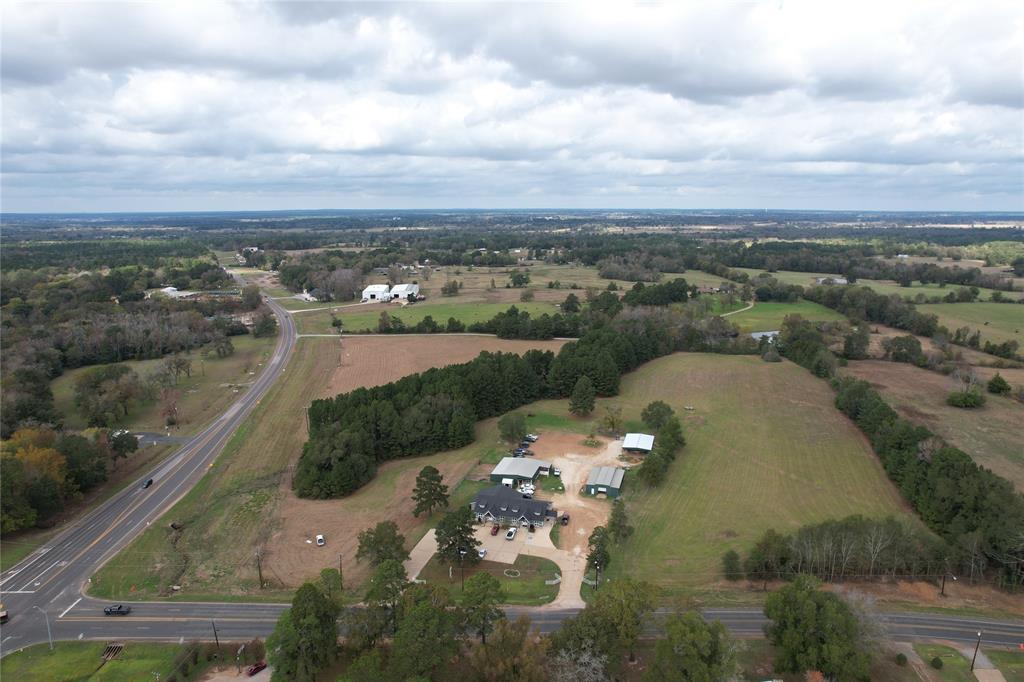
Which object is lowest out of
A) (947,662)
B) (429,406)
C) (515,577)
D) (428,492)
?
(947,662)

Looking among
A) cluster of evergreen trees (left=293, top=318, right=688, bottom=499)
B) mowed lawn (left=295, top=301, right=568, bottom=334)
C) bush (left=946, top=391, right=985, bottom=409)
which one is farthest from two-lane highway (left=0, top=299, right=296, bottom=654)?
bush (left=946, top=391, right=985, bottom=409)

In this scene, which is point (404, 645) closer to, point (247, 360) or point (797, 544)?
point (797, 544)

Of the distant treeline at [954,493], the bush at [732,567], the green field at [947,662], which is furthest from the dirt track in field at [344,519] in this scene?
the distant treeline at [954,493]

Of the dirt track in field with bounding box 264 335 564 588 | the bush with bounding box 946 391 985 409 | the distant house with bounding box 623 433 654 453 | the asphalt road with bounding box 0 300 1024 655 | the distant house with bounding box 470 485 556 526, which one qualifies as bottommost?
the asphalt road with bounding box 0 300 1024 655

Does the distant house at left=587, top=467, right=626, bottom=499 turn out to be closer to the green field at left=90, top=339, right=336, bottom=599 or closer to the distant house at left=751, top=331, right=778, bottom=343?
the green field at left=90, top=339, right=336, bottom=599

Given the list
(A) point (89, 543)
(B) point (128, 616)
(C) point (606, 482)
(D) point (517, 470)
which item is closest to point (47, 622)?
(B) point (128, 616)

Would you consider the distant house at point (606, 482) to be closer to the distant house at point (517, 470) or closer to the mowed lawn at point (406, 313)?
the distant house at point (517, 470)

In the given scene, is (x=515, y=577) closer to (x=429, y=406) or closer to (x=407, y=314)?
(x=429, y=406)
